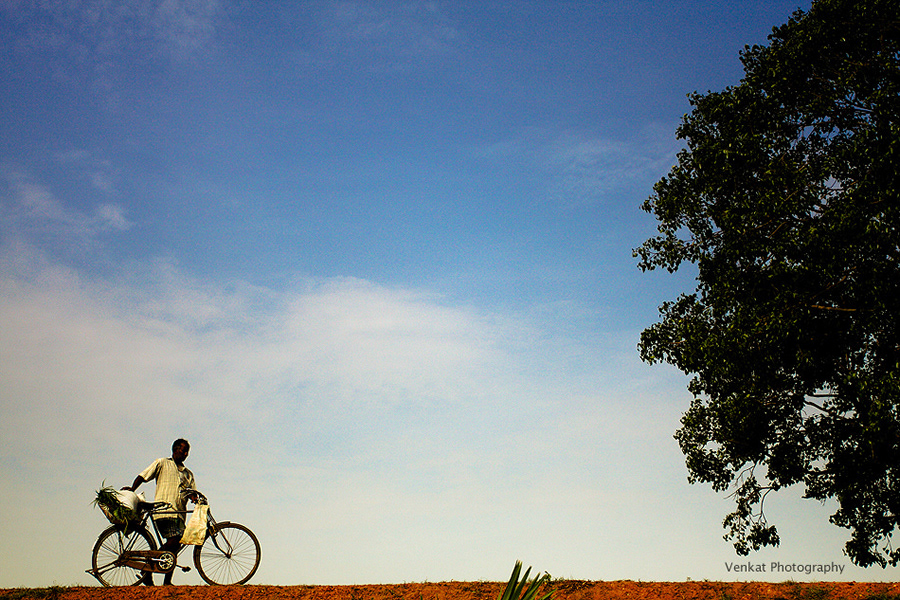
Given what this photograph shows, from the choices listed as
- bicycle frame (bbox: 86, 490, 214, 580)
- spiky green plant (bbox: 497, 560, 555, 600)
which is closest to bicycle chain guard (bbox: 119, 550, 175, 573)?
bicycle frame (bbox: 86, 490, 214, 580)

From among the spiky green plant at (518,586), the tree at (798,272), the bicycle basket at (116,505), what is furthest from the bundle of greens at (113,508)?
the tree at (798,272)

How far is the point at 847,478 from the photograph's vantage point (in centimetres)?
1499

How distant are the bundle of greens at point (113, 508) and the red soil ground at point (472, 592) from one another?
1015 millimetres

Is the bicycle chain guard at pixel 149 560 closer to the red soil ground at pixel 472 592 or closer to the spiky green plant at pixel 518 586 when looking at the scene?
the red soil ground at pixel 472 592

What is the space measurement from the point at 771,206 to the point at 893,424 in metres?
5.04

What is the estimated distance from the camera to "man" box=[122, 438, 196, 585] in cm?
1056

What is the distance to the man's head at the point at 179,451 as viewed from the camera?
11.0 m

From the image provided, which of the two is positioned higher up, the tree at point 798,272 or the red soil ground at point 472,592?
the tree at point 798,272

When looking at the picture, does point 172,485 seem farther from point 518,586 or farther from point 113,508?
point 518,586

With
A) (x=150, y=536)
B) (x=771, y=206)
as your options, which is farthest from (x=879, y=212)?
(x=150, y=536)

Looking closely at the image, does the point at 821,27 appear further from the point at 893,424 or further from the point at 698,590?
the point at 698,590

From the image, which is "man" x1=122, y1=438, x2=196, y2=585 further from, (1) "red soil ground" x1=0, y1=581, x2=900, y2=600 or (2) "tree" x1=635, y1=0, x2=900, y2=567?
(2) "tree" x1=635, y1=0, x2=900, y2=567

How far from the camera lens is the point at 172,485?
35.3 feet

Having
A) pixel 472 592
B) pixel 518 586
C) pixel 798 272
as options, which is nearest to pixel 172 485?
pixel 472 592
